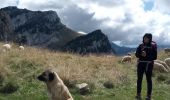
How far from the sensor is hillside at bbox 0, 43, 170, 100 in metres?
21.1

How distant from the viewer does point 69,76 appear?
22.3 meters

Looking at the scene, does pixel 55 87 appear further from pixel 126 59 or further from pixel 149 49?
pixel 126 59

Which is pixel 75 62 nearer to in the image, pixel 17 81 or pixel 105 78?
pixel 105 78

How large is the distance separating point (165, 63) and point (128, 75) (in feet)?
13.6

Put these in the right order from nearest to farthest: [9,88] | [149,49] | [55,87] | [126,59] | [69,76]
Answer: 1. [55,87]
2. [149,49]
3. [9,88]
4. [69,76]
5. [126,59]

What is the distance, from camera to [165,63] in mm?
29078

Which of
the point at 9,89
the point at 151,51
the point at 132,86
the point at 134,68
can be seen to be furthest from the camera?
the point at 134,68

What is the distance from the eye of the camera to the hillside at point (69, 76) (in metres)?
21.1

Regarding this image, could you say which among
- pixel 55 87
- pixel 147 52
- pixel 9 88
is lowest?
pixel 9 88

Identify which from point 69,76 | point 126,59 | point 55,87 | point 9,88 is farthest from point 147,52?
point 126,59

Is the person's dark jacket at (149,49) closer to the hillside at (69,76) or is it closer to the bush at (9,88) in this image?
the hillside at (69,76)

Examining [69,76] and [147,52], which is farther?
[69,76]

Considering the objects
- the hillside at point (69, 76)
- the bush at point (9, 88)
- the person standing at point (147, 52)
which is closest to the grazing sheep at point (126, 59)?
the hillside at point (69, 76)

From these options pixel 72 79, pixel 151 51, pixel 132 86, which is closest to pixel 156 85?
pixel 132 86
